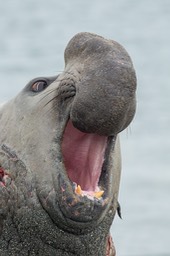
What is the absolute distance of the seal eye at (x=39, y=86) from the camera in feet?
38.7

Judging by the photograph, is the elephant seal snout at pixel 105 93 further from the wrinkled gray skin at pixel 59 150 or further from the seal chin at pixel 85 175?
the seal chin at pixel 85 175

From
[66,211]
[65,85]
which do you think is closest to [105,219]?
[66,211]

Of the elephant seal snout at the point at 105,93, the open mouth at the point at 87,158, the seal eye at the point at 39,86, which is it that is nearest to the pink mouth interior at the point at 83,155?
the open mouth at the point at 87,158

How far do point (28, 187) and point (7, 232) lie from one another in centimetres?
49

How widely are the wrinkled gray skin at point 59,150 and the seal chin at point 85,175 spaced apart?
0.01 metres

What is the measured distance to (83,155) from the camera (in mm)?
11078

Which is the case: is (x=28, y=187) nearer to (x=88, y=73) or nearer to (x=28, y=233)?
(x=28, y=233)

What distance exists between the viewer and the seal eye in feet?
38.7

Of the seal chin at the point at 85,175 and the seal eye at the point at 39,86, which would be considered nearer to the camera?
the seal chin at the point at 85,175

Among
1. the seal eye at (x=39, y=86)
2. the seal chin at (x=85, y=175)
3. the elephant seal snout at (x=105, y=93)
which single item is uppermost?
the seal eye at (x=39, y=86)

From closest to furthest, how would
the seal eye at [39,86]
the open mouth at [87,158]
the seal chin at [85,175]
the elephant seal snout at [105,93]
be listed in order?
the elephant seal snout at [105,93] → the seal chin at [85,175] → the open mouth at [87,158] → the seal eye at [39,86]

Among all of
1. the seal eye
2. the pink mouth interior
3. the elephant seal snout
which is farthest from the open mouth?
the seal eye

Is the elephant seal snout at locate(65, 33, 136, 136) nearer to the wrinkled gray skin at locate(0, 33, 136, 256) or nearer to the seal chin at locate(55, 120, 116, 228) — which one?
the wrinkled gray skin at locate(0, 33, 136, 256)

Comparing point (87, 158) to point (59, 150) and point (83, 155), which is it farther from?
point (59, 150)
